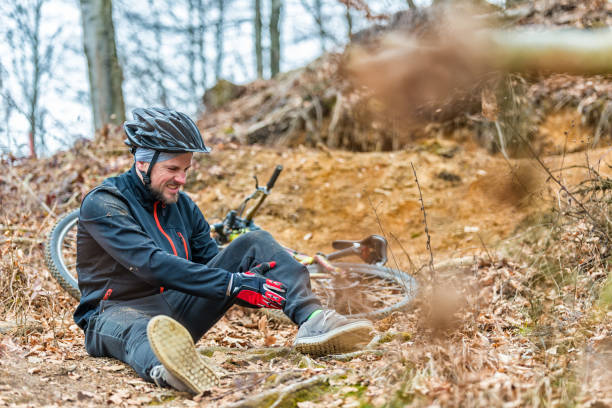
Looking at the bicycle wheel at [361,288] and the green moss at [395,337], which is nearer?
the green moss at [395,337]

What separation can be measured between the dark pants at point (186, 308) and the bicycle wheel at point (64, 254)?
1386mm

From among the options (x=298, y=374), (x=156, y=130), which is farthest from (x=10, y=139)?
(x=298, y=374)

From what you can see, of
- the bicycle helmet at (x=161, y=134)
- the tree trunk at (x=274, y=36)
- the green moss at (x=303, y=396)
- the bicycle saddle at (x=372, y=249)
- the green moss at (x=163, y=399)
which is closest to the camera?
the green moss at (x=303, y=396)

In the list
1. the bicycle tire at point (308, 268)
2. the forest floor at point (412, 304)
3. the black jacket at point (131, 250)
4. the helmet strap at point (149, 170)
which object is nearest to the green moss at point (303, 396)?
the forest floor at point (412, 304)

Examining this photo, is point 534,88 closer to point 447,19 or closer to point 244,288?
point 244,288

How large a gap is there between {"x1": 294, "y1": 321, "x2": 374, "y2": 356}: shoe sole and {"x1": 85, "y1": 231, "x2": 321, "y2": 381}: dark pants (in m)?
0.16

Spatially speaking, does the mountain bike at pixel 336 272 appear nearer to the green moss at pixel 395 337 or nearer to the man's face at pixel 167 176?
the green moss at pixel 395 337

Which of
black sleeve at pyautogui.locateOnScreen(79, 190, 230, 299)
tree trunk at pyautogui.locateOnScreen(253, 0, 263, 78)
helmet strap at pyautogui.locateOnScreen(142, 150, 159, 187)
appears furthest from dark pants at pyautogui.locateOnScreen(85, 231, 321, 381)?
tree trunk at pyautogui.locateOnScreen(253, 0, 263, 78)

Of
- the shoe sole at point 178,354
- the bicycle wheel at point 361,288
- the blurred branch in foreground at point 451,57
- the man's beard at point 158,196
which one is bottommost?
the bicycle wheel at point 361,288

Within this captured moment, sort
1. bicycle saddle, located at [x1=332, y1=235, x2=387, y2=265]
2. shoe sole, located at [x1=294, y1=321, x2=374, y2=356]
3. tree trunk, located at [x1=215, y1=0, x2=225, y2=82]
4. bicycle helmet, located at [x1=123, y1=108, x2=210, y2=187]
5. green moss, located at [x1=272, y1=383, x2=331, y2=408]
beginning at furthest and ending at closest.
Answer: tree trunk, located at [x1=215, y1=0, x2=225, y2=82]
bicycle saddle, located at [x1=332, y1=235, x2=387, y2=265]
bicycle helmet, located at [x1=123, y1=108, x2=210, y2=187]
shoe sole, located at [x1=294, y1=321, x2=374, y2=356]
green moss, located at [x1=272, y1=383, x2=331, y2=408]

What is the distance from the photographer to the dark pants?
2.90m

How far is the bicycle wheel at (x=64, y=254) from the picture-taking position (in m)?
4.39

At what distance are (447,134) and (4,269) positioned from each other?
6168mm

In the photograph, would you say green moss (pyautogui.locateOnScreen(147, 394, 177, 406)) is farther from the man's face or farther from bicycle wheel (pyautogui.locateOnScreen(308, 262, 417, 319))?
bicycle wheel (pyautogui.locateOnScreen(308, 262, 417, 319))
